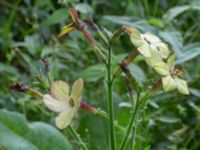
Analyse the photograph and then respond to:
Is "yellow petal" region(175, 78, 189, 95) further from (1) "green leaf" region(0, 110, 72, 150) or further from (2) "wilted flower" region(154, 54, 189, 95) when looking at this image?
(1) "green leaf" region(0, 110, 72, 150)

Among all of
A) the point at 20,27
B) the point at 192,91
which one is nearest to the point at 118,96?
the point at 192,91

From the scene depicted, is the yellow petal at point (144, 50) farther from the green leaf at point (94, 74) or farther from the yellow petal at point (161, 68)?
the green leaf at point (94, 74)

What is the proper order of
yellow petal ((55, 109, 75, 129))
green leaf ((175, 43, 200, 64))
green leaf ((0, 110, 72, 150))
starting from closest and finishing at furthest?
yellow petal ((55, 109, 75, 129)) → green leaf ((0, 110, 72, 150)) → green leaf ((175, 43, 200, 64))

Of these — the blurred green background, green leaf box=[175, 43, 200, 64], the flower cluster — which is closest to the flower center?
the flower cluster

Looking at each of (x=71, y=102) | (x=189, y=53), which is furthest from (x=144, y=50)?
(x=189, y=53)

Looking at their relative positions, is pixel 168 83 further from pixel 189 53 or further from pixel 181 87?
pixel 189 53

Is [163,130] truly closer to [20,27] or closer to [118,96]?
[118,96]
